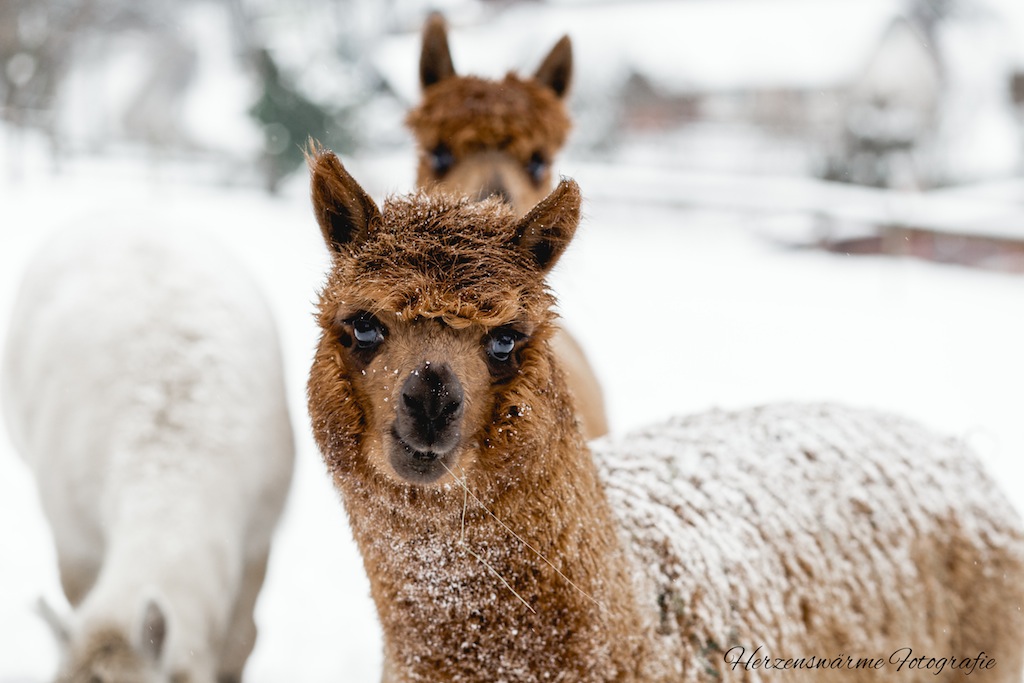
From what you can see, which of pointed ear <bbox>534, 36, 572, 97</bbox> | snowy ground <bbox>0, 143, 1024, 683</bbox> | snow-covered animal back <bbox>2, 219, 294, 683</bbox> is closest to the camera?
snow-covered animal back <bbox>2, 219, 294, 683</bbox>

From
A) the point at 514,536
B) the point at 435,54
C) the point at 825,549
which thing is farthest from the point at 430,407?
the point at 435,54

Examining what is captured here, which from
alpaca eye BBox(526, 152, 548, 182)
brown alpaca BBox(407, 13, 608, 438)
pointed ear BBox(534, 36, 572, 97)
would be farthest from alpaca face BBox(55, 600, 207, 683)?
pointed ear BBox(534, 36, 572, 97)

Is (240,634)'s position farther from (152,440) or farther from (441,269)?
(441,269)

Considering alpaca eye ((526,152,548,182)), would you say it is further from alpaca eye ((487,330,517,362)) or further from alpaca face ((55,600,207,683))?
alpaca face ((55,600,207,683))

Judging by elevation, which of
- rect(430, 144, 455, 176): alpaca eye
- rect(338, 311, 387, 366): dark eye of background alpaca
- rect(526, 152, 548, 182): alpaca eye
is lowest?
rect(338, 311, 387, 366): dark eye of background alpaca

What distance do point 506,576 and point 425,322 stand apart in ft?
1.86

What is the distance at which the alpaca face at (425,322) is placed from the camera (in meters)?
1.58

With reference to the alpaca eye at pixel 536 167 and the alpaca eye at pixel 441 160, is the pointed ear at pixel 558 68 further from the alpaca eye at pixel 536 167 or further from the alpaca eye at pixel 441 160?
the alpaca eye at pixel 441 160

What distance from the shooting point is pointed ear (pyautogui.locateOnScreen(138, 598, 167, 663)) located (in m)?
2.53

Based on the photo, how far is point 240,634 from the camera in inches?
133

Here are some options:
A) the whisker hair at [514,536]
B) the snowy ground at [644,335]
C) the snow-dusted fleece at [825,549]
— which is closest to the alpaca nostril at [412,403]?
the whisker hair at [514,536]

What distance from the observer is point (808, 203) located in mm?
13062

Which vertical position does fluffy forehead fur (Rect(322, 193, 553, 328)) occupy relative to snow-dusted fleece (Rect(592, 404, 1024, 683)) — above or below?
above

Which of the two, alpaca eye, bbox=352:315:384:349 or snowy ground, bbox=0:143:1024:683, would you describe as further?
snowy ground, bbox=0:143:1024:683
